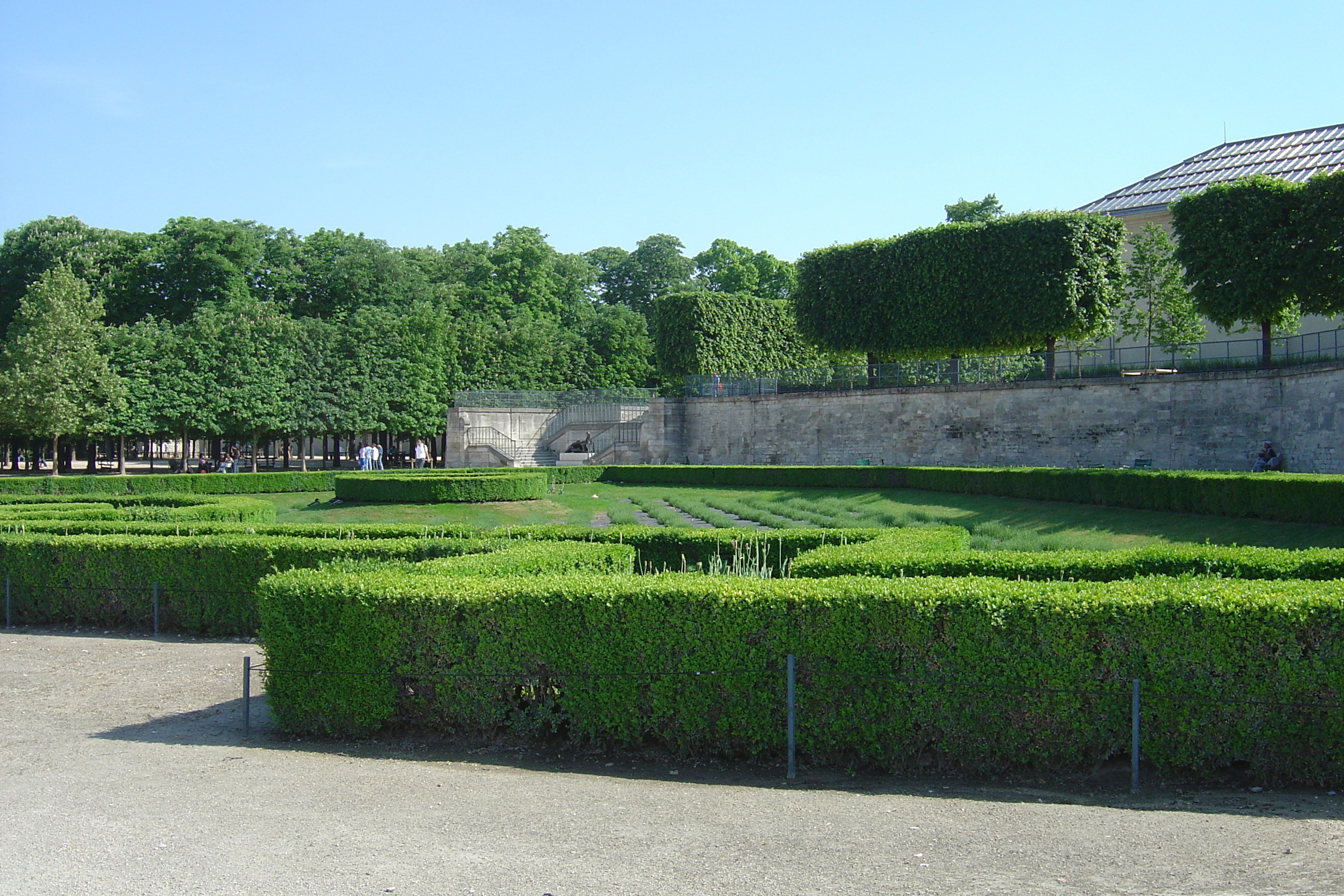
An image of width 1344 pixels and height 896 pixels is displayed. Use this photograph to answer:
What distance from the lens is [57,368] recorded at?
4131 centimetres

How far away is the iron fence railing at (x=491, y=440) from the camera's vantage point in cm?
5231

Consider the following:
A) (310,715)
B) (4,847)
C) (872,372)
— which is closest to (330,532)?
(310,715)

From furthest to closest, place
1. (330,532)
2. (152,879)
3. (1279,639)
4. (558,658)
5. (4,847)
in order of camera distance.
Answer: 1. (330,532)
2. (558,658)
3. (1279,639)
4. (4,847)
5. (152,879)

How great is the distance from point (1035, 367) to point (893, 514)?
15830mm

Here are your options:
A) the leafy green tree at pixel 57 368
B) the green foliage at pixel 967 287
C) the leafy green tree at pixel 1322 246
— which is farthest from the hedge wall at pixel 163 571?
the leafy green tree at pixel 57 368

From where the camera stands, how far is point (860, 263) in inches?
1689

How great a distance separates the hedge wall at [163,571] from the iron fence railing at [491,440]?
37.2m

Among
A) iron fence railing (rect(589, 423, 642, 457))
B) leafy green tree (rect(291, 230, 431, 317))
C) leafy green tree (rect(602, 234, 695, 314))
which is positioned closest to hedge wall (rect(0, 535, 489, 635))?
iron fence railing (rect(589, 423, 642, 457))

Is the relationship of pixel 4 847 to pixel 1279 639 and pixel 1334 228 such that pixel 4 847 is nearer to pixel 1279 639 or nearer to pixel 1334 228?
pixel 1279 639

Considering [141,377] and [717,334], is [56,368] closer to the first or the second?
[141,377]

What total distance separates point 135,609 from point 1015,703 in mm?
12239

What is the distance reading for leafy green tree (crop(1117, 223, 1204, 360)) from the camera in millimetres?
38125

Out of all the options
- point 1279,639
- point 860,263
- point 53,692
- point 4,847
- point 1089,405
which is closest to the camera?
point 4,847

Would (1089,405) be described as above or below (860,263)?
below
